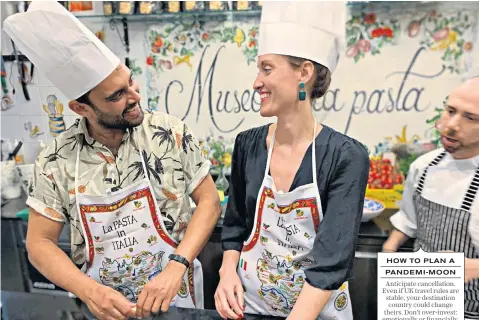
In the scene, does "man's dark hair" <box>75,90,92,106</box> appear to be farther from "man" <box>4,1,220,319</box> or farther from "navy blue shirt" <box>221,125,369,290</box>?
"navy blue shirt" <box>221,125,369,290</box>

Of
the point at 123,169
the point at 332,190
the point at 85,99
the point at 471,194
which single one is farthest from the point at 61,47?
the point at 471,194

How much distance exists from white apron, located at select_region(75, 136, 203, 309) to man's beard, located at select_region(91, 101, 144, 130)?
0.35ft

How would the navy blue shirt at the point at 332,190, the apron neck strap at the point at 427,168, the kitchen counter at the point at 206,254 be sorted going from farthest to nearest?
1. the kitchen counter at the point at 206,254
2. the apron neck strap at the point at 427,168
3. the navy blue shirt at the point at 332,190

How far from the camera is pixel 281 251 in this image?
3.09 ft

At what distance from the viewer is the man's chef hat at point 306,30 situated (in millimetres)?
849

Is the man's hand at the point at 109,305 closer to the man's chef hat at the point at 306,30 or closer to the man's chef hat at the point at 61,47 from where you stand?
the man's chef hat at the point at 61,47

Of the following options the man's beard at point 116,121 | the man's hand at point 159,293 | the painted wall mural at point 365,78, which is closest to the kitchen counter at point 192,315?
the man's hand at point 159,293

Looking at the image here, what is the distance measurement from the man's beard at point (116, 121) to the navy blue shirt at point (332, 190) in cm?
29

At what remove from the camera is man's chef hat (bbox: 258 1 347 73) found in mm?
849

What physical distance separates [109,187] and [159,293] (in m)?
0.30

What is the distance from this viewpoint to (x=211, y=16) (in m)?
1.80

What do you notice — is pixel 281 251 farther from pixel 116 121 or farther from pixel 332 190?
pixel 116 121

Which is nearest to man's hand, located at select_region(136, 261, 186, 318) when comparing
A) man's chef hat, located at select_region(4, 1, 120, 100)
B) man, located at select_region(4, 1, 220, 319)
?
man, located at select_region(4, 1, 220, 319)

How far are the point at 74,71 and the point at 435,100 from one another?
1.53 metres
